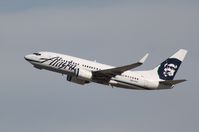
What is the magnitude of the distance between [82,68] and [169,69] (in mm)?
17252

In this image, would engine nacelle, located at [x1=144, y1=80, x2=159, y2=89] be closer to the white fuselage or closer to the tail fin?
the white fuselage

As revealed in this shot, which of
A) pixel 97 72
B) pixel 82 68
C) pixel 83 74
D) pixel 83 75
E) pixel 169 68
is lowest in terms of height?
pixel 83 75

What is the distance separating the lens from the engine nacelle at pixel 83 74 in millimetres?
100938

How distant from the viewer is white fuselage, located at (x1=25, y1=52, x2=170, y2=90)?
10094cm

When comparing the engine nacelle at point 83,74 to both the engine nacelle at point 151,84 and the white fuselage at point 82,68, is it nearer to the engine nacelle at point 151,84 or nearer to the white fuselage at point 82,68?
the white fuselage at point 82,68

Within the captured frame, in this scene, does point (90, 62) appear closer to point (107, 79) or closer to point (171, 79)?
point (107, 79)

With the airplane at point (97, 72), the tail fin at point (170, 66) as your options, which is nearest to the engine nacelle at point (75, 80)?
the airplane at point (97, 72)

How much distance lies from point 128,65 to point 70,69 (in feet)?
26.8

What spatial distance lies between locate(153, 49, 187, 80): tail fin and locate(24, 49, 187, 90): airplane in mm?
2088

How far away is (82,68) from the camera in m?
102

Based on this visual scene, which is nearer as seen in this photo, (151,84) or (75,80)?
(151,84)

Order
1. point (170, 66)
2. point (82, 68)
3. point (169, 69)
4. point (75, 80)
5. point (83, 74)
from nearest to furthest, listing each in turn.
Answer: point (83, 74)
point (82, 68)
point (75, 80)
point (169, 69)
point (170, 66)

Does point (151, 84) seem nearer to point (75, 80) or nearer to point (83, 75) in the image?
point (83, 75)

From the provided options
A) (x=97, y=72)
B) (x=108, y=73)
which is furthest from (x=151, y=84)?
(x=97, y=72)
